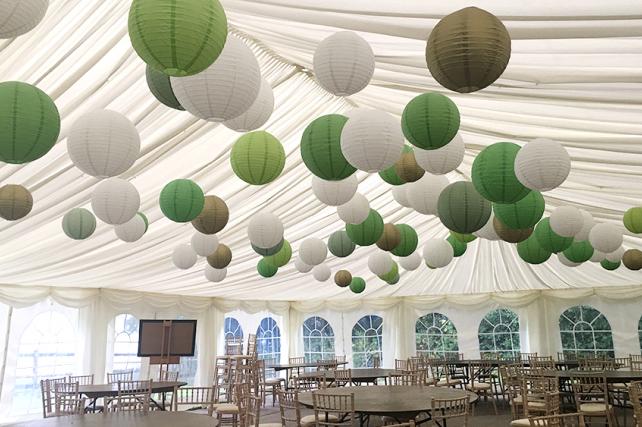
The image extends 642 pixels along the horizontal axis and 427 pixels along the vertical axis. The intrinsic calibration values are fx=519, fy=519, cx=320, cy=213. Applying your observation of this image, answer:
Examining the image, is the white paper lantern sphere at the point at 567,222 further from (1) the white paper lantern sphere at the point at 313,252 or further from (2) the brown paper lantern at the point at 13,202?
(2) the brown paper lantern at the point at 13,202

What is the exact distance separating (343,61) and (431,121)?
600mm

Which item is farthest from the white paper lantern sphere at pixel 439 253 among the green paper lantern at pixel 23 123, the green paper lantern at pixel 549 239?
the green paper lantern at pixel 23 123

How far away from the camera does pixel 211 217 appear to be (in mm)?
4418

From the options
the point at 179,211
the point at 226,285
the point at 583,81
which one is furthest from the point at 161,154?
the point at 226,285

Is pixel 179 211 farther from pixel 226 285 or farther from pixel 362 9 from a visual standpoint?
pixel 226 285

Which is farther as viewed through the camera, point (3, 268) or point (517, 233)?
point (3, 268)

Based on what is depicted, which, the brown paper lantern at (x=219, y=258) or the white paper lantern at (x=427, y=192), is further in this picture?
the brown paper lantern at (x=219, y=258)

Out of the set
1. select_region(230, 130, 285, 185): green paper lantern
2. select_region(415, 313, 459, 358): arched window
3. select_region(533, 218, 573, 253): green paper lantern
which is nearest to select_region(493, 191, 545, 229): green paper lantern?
select_region(533, 218, 573, 253): green paper lantern

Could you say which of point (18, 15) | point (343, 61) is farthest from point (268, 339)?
point (18, 15)

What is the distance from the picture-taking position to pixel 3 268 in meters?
8.06

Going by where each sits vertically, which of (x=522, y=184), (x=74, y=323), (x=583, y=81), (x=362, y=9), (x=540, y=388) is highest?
(x=362, y=9)

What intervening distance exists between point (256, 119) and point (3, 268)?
700 cm

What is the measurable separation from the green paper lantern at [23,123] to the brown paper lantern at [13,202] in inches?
58.8

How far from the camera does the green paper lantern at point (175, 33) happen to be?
1729mm
